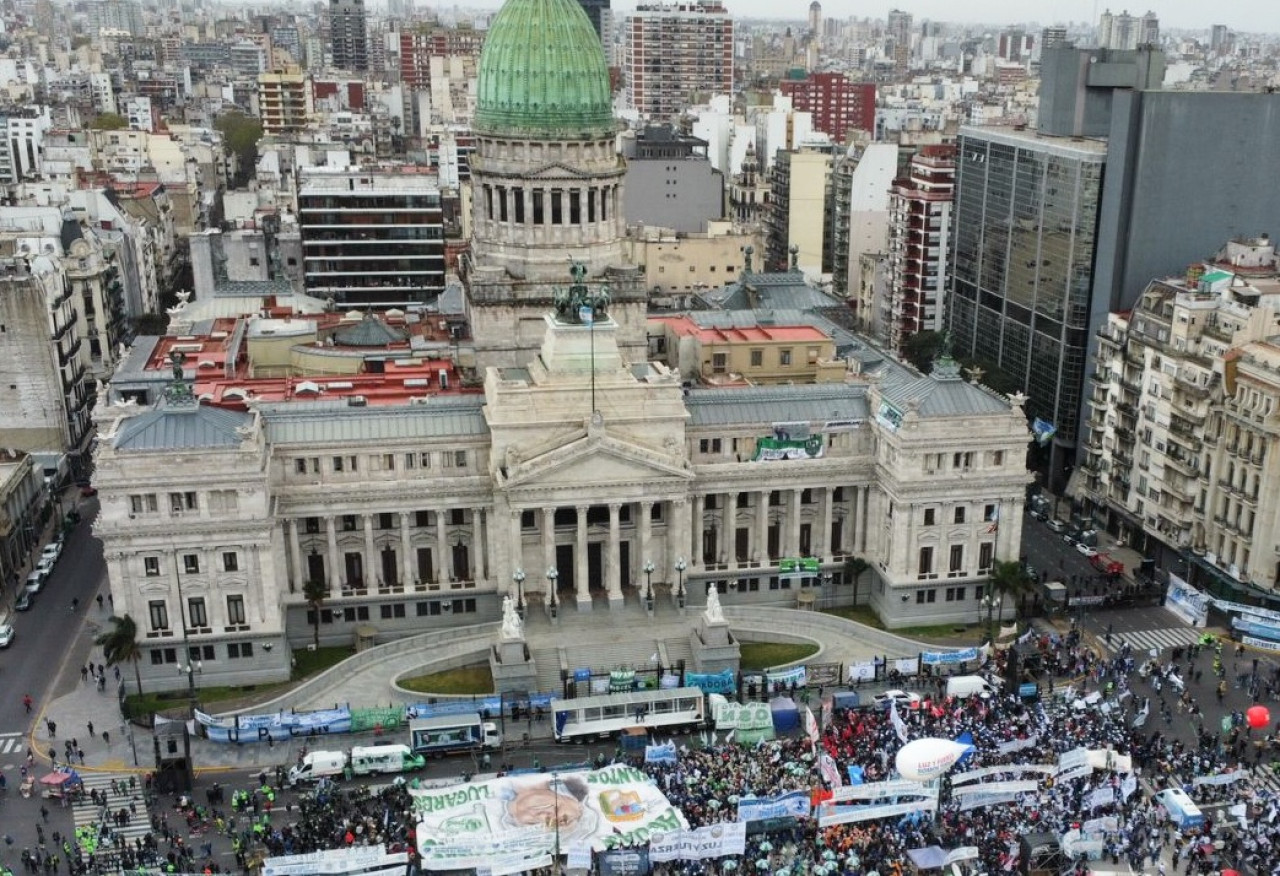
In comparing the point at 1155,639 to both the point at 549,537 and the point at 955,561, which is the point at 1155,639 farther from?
the point at 549,537

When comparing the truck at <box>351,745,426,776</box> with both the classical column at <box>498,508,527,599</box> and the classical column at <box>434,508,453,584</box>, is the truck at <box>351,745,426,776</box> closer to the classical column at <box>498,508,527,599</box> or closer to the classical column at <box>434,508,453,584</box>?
the classical column at <box>498,508,527,599</box>

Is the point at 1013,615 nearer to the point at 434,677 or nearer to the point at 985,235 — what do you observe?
the point at 434,677

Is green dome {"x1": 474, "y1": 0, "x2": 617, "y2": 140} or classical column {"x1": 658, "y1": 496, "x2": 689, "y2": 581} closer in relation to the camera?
classical column {"x1": 658, "y1": 496, "x2": 689, "y2": 581}

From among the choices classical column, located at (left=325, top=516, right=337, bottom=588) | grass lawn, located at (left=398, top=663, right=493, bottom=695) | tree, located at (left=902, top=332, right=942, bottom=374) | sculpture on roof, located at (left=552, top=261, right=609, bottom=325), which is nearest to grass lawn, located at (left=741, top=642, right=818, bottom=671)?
grass lawn, located at (left=398, top=663, right=493, bottom=695)

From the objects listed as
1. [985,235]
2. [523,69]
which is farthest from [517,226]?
[985,235]

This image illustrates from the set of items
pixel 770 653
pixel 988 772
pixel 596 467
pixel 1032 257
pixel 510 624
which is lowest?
pixel 770 653

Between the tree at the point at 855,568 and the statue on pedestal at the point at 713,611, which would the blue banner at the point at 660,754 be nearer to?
the statue on pedestal at the point at 713,611

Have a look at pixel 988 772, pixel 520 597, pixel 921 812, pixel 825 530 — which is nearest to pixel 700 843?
pixel 921 812

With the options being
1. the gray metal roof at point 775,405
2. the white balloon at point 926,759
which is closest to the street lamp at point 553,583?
the gray metal roof at point 775,405
